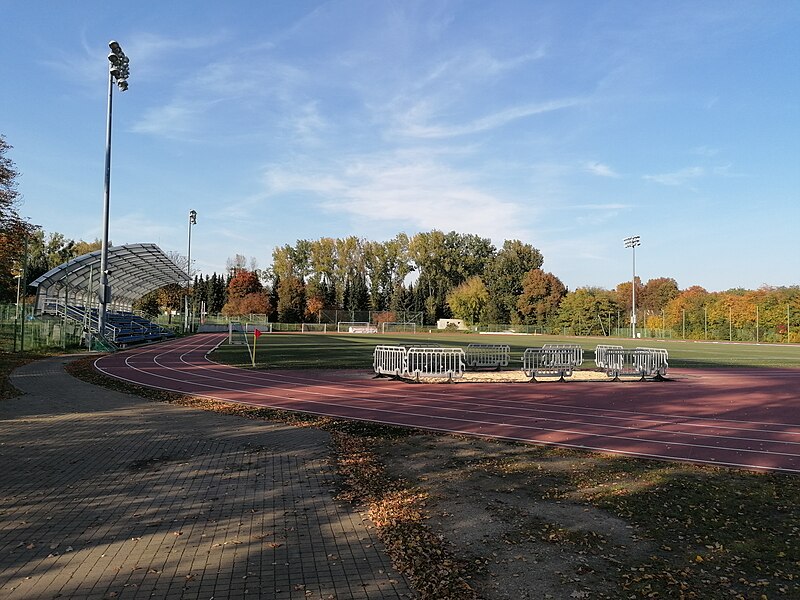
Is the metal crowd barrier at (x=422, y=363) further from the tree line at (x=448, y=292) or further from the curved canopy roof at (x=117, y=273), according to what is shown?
the tree line at (x=448, y=292)

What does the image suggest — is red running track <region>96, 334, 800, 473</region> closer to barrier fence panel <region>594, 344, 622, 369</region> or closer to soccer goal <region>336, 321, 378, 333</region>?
barrier fence panel <region>594, 344, 622, 369</region>

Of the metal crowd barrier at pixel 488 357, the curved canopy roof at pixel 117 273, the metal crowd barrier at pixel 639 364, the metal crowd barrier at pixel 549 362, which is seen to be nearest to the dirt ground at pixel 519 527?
the metal crowd barrier at pixel 549 362

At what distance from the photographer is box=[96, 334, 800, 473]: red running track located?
9.81 metres

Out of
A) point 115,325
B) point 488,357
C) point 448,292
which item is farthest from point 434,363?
point 448,292

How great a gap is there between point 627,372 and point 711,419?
27.2 feet

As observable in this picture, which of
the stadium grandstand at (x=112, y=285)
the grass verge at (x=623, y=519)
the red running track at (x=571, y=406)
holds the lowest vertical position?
the red running track at (x=571, y=406)

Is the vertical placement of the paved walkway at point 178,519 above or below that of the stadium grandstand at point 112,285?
below

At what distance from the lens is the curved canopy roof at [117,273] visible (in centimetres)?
3191

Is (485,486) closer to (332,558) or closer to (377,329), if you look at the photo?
(332,558)

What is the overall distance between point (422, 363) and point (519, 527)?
44.8ft

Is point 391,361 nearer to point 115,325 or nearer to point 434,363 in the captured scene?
point 434,363

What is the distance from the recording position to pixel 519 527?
551 centimetres

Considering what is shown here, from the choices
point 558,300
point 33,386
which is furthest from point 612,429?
point 558,300

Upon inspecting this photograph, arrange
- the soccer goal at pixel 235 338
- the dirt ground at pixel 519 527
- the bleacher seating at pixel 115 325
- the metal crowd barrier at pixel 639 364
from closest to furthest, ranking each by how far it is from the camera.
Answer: the dirt ground at pixel 519 527 < the metal crowd barrier at pixel 639 364 < the bleacher seating at pixel 115 325 < the soccer goal at pixel 235 338
